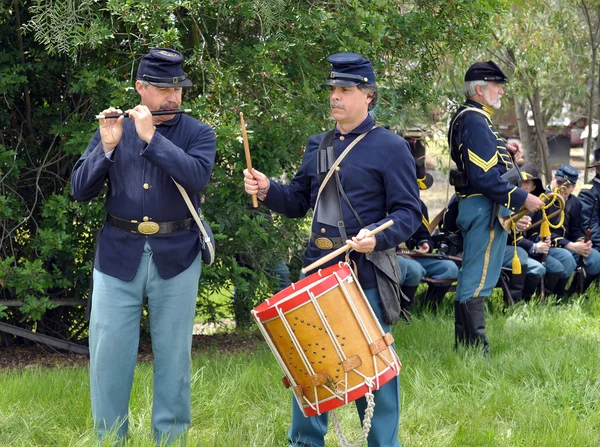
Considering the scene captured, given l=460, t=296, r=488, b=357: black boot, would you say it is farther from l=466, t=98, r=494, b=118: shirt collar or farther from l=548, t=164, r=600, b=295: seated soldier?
l=548, t=164, r=600, b=295: seated soldier

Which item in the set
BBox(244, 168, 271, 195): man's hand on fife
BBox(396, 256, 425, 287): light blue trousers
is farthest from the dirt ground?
BBox(244, 168, 271, 195): man's hand on fife

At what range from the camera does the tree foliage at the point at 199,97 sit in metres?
6.19

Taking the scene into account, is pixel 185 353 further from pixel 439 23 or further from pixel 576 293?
pixel 576 293

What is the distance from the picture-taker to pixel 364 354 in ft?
13.4

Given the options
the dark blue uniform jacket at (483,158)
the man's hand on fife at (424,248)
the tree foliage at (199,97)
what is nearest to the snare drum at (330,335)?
the tree foliage at (199,97)

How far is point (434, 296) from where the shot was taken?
28.3ft

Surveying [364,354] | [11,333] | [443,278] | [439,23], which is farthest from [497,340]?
[11,333]

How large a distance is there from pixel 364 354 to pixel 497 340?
3.30m

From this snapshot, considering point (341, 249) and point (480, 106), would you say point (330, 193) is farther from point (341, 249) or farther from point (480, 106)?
point (480, 106)

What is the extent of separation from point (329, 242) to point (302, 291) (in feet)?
1.53

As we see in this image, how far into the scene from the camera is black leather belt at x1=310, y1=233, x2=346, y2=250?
436 centimetres

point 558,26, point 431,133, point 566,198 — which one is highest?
point 558,26

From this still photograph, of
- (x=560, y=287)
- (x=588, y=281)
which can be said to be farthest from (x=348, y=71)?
(x=588, y=281)

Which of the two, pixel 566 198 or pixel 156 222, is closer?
pixel 156 222
